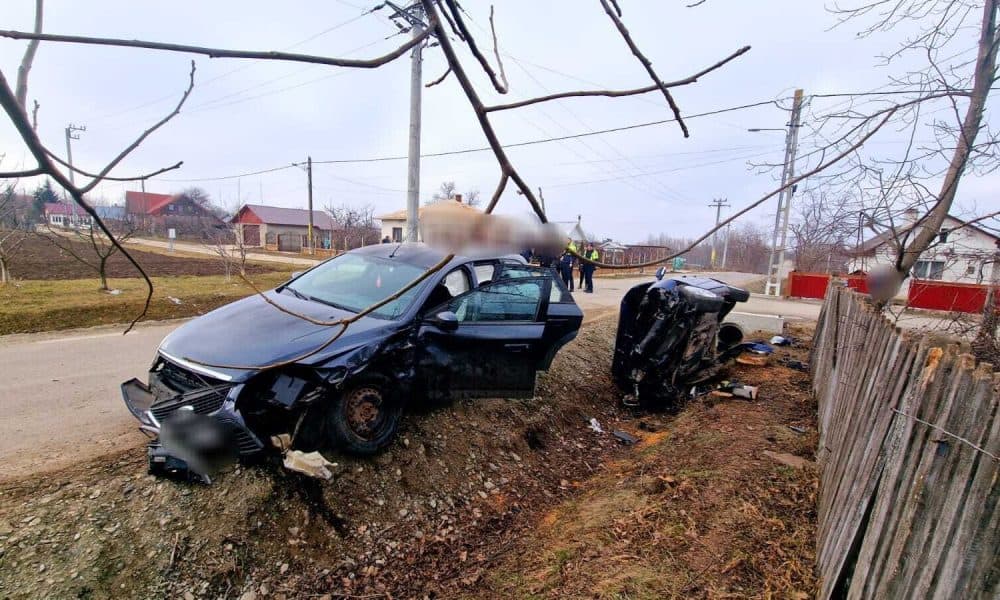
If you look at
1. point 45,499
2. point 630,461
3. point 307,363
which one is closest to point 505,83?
point 307,363

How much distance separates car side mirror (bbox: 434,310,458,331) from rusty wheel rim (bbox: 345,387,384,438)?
0.75 metres

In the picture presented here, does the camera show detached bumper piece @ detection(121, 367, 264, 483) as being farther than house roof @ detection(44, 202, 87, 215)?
Yes

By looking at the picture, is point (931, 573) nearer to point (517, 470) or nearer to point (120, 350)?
point (517, 470)

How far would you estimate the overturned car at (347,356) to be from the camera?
9.60ft

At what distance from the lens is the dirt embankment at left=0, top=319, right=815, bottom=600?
2492mm

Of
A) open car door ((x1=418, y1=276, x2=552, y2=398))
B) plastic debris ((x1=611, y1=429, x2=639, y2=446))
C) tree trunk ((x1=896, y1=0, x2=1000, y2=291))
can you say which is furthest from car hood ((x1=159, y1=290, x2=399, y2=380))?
tree trunk ((x1=896, y1=0, x2=1000, y2=291))

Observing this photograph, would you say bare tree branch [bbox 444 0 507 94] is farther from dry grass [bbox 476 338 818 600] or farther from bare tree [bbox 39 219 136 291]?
dry grass [bbox 476 338 818 600]

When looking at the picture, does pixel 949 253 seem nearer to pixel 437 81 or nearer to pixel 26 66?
pixel 437 81

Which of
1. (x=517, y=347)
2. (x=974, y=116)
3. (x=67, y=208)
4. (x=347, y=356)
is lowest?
(x=517, y=347)

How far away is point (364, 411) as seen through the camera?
11.6 ft

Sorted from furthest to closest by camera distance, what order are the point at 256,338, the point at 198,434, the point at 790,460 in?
the point at 790,460
the point at 256,338
the point at 198,434

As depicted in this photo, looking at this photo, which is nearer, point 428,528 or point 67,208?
point 428,528

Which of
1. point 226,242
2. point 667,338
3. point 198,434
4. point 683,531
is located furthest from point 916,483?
point 226,242

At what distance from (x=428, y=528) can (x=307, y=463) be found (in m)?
0.98
